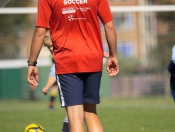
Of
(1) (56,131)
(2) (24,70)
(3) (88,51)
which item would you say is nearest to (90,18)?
(3) (88,51)

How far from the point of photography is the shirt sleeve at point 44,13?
5.90 metres

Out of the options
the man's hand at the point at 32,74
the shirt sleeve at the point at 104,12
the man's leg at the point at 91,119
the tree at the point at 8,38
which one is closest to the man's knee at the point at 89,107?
the man's leg at the point at 91,119

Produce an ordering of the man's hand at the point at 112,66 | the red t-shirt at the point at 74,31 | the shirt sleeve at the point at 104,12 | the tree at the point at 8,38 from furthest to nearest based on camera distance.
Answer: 1. the tree at the point at 8,38
2. the man's hand at the point at 112,66
3. the shirt sleeve at the point at 104,12
4. the red t-shirt at the point at 74,31

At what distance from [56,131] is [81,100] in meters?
3.98

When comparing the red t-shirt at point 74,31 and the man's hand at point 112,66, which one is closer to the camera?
the red t-shirt at point 74,31

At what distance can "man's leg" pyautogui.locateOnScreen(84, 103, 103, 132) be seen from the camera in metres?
6.10

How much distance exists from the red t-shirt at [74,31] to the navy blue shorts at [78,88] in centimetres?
→ 7

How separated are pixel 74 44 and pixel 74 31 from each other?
0.44ft

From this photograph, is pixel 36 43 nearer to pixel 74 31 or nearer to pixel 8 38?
pixel 74 31

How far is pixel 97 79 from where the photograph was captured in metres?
6.05

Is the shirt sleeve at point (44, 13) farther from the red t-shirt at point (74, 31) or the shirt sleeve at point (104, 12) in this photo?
the shirt sleeve at point (104, 12)

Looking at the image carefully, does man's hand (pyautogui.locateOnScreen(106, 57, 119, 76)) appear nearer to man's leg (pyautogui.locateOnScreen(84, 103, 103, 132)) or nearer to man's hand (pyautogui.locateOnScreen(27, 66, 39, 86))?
man's leg (pyautogui.locateOnScreen(84, 103, 103, 132))

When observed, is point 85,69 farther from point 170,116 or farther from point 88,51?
point 170,116

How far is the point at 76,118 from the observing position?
591cm
